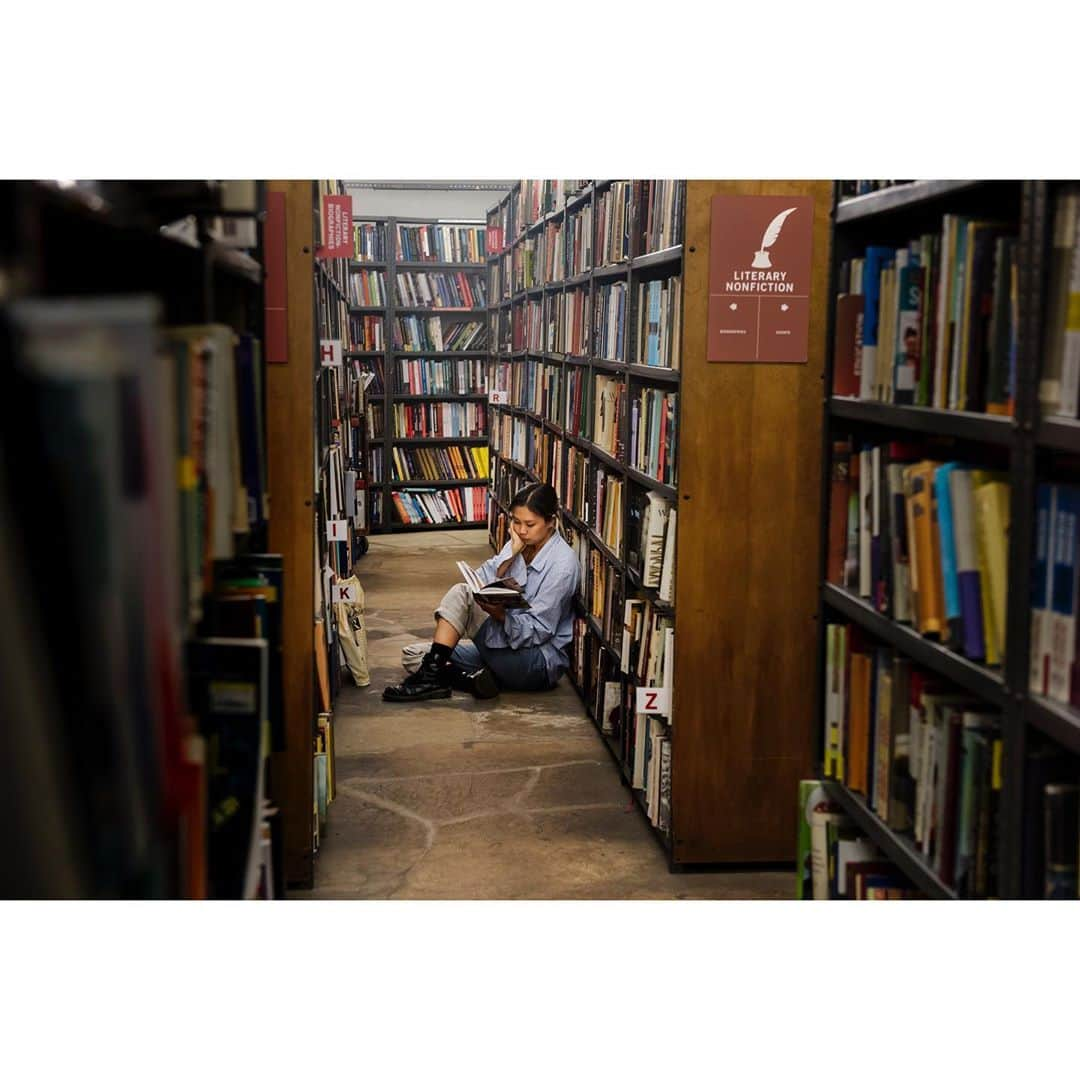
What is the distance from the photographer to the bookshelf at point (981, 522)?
1617mm

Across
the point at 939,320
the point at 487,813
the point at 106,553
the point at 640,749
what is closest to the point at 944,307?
the point at 939,320

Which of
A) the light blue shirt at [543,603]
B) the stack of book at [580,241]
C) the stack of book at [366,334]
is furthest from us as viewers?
the stack of book at [366,334]

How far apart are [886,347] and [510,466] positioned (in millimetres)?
5868

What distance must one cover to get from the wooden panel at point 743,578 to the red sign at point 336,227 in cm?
170

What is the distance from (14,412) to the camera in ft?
3.44

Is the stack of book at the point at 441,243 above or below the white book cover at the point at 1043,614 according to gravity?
above

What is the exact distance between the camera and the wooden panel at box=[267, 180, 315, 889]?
3008 mm

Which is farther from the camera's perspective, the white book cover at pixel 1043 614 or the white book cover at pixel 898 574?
the white book cover at pixel 898 574

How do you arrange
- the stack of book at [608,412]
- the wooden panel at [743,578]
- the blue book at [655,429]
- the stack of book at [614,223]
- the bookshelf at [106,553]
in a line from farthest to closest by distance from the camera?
the stack of book at [608,412] → the stack of book at [614,223] → the blue book at [655,429] → the wooden panel at [743,578] → the bookshelf at [106,553]

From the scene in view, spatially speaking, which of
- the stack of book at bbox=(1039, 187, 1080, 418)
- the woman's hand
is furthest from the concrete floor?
the stack of book at bbox=(1039, 187, 1080, 418)

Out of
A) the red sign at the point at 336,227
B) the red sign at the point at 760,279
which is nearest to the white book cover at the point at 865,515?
the red sign at the point at 760,279

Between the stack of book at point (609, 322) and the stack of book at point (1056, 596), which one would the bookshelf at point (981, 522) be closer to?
the stack of book at point (1056, 596)

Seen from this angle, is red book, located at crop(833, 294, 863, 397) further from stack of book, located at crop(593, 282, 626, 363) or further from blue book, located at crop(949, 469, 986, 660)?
stack of book, located at crop(593, 282, 626, 363)
